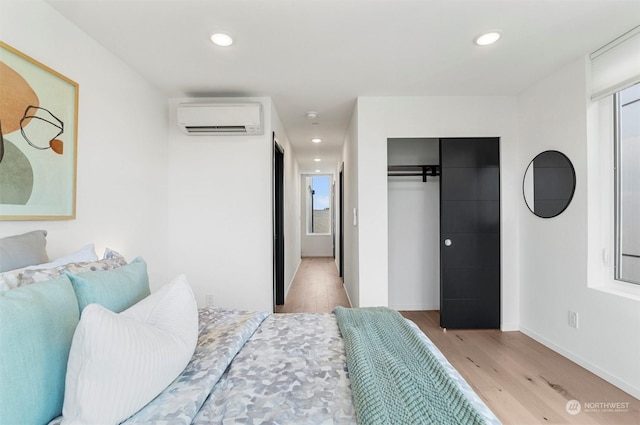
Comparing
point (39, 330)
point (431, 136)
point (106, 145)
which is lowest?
point (39, 330)

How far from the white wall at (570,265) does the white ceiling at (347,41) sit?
173mm

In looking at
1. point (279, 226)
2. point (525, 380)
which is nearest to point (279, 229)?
point (279, 226)

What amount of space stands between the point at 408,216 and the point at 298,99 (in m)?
1.99

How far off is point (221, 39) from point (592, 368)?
3.74 m

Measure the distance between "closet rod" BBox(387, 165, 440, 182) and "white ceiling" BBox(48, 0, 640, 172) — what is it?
933mm

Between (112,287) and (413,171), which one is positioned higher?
(413,171)

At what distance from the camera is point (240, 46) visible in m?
2.16

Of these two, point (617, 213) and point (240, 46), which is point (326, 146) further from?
point (617, 213)

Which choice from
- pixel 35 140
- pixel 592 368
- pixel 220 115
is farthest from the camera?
pixel 220 115

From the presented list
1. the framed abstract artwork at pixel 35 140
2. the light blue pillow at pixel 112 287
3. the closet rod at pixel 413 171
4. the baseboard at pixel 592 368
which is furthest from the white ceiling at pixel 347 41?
the baseboard at pixel 592 368

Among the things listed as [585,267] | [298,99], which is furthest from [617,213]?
[298,99]

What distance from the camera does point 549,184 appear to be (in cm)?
279

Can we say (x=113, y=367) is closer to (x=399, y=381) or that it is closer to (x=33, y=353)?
(x=33, y=353)

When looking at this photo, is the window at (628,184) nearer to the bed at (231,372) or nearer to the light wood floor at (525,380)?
the light wood floor at (525,380)
